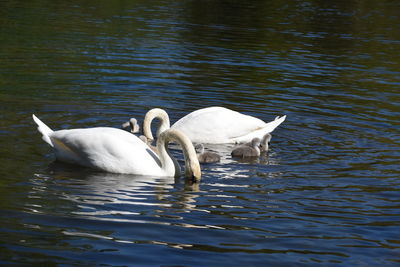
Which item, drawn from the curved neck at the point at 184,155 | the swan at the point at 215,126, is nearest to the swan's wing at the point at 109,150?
the curved neck at the point at 184,155

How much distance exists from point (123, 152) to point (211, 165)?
1610mm

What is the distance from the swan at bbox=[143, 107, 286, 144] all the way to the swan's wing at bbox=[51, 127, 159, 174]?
2.34m

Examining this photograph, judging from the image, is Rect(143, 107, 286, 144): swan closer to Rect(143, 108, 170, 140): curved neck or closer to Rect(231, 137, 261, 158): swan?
Rect(143, 108, 170, 140): curved neck

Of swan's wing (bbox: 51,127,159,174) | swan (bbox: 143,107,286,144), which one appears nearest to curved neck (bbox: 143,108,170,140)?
swan (bbox: 143,107,286,144)

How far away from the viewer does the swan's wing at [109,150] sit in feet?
36.1

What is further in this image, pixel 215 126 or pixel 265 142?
pixel 215 126

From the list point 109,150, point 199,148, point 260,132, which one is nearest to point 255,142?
point 260,132

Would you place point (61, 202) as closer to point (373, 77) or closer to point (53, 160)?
point (53, 160)

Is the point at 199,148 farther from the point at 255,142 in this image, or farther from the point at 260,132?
the point at 260,132

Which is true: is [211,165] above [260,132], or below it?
below

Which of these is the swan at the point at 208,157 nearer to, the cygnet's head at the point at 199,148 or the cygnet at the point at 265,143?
the cygnet's head at the point at 199,148

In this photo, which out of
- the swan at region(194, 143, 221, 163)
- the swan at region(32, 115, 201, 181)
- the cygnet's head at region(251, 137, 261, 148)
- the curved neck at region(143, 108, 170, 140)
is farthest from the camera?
the curved neck at region(143, 108, 170, 140)

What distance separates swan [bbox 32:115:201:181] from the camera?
11.0 metres

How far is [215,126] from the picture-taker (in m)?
13.7
